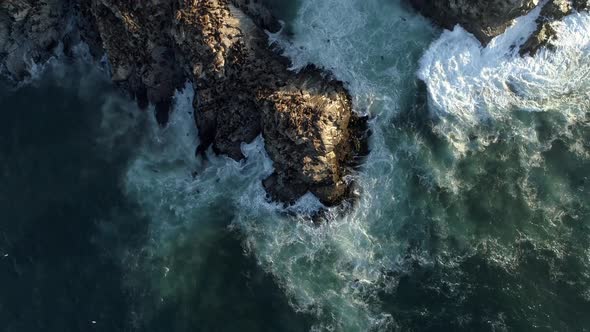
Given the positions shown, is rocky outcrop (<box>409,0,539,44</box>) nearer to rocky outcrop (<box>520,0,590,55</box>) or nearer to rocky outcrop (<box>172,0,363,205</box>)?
rocky outcrop (<box>520,0,590,55</box>)

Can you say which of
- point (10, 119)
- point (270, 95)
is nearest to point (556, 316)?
point (270, 95)

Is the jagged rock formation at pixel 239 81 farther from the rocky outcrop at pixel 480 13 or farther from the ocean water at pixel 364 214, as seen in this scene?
the rocky outcrop at pixel 480 13

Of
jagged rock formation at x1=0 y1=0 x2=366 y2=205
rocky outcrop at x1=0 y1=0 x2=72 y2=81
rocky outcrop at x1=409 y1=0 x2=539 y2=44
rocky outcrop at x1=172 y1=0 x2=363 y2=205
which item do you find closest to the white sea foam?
rocky outcrop at x1=409 y1=0 x2=539 y2=44

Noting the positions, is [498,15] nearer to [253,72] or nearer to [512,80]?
[512,80]

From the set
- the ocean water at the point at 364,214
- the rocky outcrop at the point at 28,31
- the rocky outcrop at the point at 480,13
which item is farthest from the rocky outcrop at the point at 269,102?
the rocky outcrop at the point at 28,31

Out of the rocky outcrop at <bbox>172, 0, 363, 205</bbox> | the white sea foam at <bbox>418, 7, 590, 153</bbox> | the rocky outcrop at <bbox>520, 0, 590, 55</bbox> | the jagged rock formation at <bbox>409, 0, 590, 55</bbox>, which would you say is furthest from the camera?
the white sea foam at <bbox>418, 7, 590, 153</bbox>

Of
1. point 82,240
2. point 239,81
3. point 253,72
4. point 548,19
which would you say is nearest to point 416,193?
point 253,72

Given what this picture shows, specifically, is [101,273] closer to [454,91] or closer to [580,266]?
[454,91]
